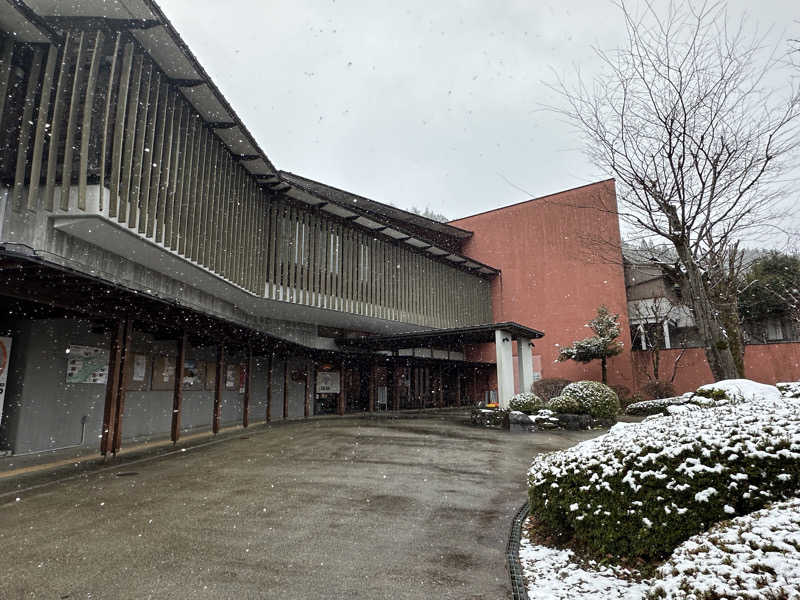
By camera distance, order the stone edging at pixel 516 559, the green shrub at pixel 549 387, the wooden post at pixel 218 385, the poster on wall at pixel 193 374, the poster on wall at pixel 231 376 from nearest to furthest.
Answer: the stone edging at pixel 516 559, the wooden post at pixel 218 385, the poster on wall at pixel 193 374, the poster on wall at pixel 231 376, the green shrub at pixel 549 387

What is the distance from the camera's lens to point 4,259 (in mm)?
5332

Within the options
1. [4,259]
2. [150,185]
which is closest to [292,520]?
[4,259]

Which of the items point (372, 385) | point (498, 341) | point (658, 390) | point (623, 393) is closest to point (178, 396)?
point (498, 341)

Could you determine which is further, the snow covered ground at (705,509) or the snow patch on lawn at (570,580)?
the snow patch on lawn at (570,580)

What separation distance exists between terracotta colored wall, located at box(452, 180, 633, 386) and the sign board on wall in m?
9.47

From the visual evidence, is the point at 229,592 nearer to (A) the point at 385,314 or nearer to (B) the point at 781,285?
(A) the point at 385,314

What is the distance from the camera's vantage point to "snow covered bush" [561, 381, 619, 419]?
13945 millimetres

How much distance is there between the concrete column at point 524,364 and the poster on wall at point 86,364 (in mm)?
13679

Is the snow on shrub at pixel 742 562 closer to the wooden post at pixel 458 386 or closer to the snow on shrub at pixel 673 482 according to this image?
the snow on shrub at pixel 673 482

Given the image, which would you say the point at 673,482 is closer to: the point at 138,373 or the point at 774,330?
the point at 138,373

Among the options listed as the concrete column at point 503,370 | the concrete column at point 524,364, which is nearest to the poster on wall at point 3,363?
the concrete column at point 503,370

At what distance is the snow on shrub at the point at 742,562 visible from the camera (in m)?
2.09

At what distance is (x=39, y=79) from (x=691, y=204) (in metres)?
12.2

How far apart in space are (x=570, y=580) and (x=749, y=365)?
68.4 ft
